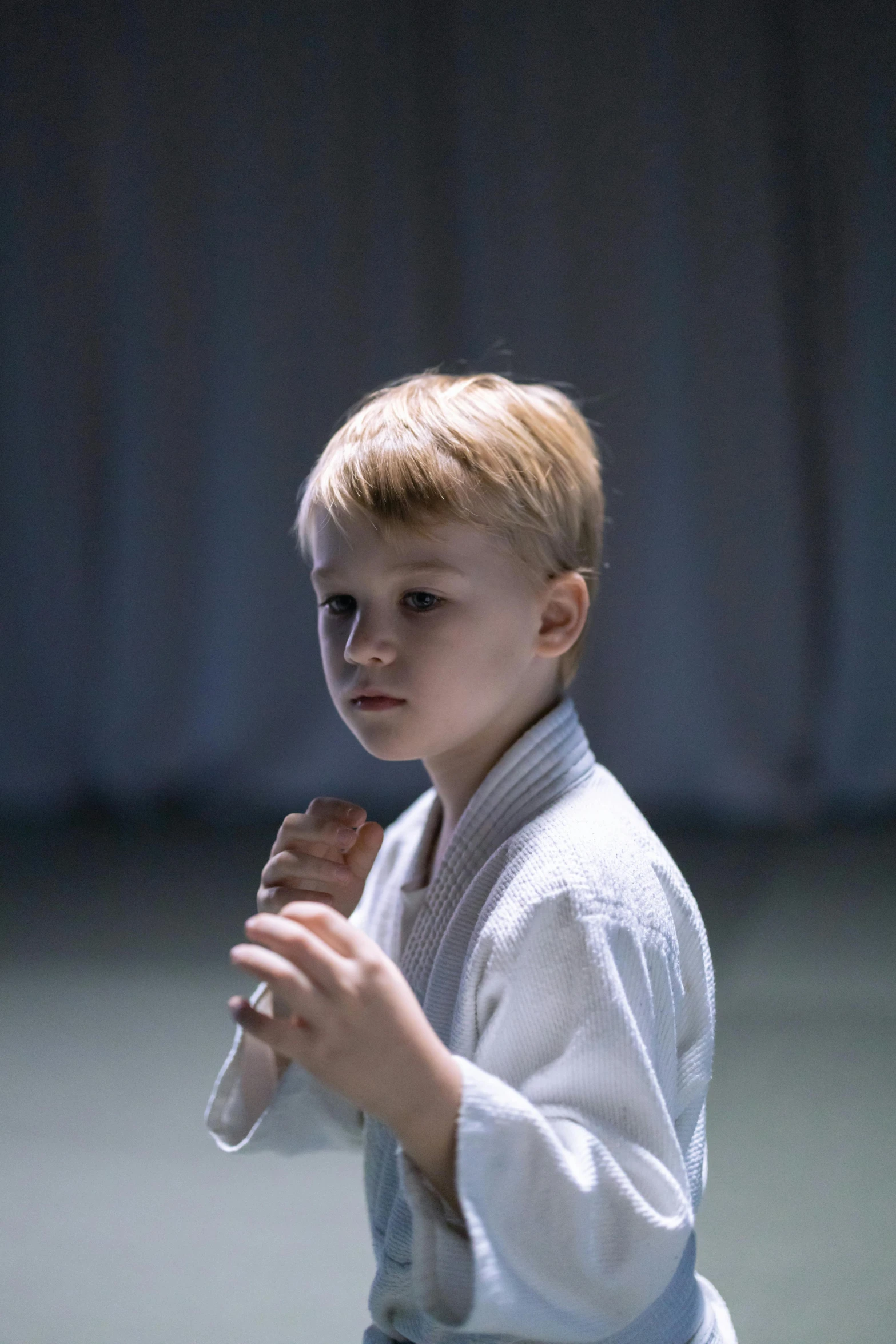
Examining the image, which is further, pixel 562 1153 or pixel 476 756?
pixel 476 756

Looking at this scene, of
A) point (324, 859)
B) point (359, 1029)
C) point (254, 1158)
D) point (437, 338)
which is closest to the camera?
point (359, 1029)

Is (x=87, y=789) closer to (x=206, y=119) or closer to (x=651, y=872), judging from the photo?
(x=206, y=119)

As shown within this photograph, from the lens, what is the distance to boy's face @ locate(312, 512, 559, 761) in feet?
2.77

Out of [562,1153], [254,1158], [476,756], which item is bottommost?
[254,1158]

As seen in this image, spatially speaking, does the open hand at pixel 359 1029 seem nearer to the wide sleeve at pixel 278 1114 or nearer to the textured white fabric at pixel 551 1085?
the textured white fabric at pixel 551 1085

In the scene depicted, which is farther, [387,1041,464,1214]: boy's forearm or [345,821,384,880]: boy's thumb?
[345,821,384,880]: boy's thumb

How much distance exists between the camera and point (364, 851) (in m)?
0.88

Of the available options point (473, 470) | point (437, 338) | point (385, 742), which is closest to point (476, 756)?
point (385, 742)

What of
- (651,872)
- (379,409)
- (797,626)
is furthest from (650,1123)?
(797,626)

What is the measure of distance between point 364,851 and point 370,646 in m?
0.14

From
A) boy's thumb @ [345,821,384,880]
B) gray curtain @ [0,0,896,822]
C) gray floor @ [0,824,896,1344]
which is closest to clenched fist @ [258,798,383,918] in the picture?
boy's thumb @ [345,821,384,880]

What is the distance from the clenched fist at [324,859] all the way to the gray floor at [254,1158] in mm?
478

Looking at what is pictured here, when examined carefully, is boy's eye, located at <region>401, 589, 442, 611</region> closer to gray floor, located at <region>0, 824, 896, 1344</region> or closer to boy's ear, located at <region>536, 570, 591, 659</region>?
boy's ear, located at <region>536, 570, 591, 659</region>

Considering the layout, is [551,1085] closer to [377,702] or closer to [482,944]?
[482,944]
